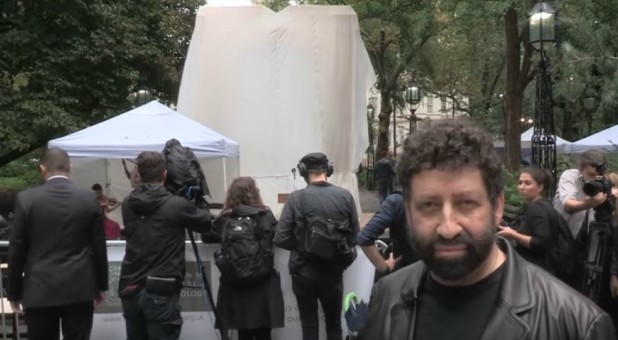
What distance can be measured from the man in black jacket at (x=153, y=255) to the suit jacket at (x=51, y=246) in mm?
350

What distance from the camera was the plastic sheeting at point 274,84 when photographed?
592 inches

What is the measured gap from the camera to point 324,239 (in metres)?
6.68

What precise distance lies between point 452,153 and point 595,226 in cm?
455

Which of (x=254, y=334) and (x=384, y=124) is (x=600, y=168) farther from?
(x=384, y=124)

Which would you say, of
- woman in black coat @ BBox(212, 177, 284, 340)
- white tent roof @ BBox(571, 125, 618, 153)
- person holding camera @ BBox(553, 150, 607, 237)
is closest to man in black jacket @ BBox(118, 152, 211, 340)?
woman in black coat @ BBox(212, 177, 284, 340)

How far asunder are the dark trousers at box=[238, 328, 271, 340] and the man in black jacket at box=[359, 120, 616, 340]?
4926 millimetres

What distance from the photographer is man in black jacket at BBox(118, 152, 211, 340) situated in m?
6.05

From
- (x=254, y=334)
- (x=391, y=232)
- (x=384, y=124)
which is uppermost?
(x=384, y=124)

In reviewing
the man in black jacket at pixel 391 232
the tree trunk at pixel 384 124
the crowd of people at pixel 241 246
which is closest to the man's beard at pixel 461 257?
the crowd of people at pixel 241 246

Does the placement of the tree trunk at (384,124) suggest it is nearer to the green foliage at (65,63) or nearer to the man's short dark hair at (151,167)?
the green foliage at (65,63)

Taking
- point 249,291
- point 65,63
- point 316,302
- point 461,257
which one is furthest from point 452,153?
point 65,63

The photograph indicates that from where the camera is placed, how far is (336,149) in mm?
15484

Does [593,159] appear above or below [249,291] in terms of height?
above

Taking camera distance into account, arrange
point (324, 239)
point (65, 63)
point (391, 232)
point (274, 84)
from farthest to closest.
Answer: point (65, 63) < point (274, 84) < point (324, 239) < point (391, 232)
